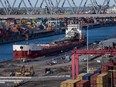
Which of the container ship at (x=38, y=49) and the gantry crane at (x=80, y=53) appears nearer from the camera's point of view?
the gantry crane at (x=80, y=53)

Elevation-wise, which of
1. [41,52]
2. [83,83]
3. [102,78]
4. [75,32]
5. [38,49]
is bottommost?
[83,83]

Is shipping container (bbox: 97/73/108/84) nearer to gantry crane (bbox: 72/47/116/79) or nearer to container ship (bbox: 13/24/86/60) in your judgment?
gantry crane (bbox: 72/47/116/79)

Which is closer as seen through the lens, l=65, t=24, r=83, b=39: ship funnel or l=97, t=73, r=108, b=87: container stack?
l=97, t=73, r=108, b=87: container stack

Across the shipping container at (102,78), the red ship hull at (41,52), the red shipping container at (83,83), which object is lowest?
the red shipping container at (83,83)

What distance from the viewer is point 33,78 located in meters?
24.0

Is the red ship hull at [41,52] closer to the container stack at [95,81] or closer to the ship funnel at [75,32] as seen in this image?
the ship funnel at [75,32]

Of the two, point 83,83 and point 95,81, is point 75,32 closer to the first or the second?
point 95,81

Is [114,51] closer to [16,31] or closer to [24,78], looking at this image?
[24,78]

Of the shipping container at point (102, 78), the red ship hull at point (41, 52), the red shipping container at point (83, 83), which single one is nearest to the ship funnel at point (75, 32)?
the red ship hull at point (41, 52)

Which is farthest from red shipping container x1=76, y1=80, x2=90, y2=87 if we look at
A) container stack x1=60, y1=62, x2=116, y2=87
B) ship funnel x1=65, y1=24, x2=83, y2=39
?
ship funnel x1=65, y1=24, x2=83, y2=39

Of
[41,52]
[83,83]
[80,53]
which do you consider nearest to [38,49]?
[41,52]

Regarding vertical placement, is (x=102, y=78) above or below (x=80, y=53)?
below

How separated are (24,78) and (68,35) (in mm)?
21909

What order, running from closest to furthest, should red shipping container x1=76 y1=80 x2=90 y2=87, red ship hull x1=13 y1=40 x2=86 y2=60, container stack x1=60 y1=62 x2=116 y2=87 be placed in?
red shipping container x1=76 y1=80 x2=90 y2=87 → container stack x1=60 y1=62 x2=116 y2=87 → red ship hull x1=13 y1=40 x2=86 y2=60
